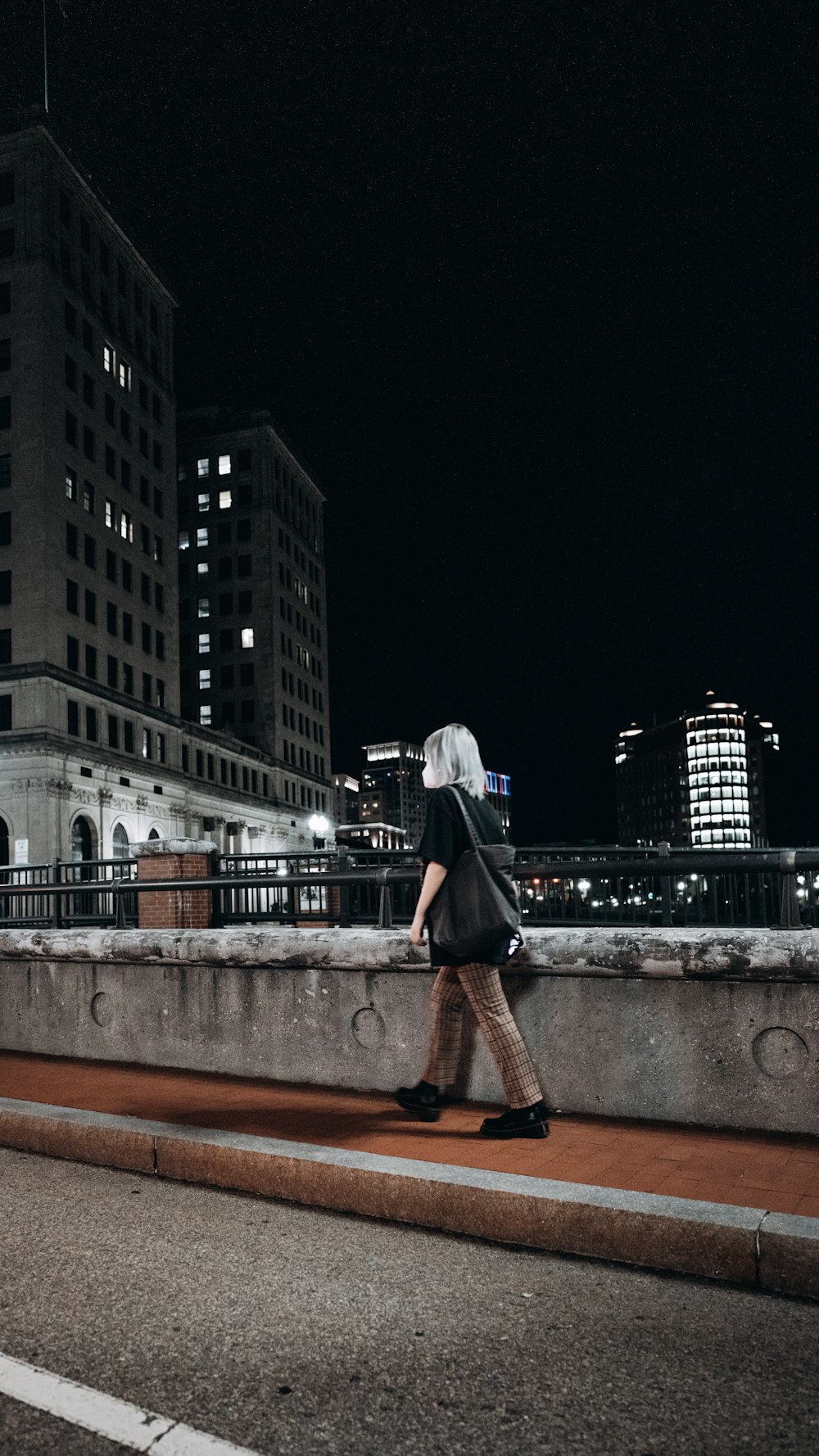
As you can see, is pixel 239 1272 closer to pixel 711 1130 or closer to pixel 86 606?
pixel 711 1130

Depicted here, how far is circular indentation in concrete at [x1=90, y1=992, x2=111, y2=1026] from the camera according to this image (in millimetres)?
7789

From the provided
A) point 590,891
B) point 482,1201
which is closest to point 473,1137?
point 482,1201

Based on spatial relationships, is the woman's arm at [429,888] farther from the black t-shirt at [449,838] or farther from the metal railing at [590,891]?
the metal railing at [590,891]

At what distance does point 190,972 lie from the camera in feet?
23.8

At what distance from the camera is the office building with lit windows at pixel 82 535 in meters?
51.5

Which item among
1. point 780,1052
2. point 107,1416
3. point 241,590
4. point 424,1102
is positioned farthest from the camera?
point 241,590

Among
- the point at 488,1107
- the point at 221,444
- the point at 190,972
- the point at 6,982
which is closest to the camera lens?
the point at 488,1107

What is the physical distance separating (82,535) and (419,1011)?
55675mm

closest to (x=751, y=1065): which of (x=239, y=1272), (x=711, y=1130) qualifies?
(x=711, y=1130)

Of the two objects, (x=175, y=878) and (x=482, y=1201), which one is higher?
(x=175, y=878)

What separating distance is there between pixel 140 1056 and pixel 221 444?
9023 centimetres

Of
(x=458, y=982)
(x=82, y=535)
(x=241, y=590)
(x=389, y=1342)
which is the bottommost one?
(x=389, y=1342)

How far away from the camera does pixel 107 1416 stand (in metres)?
2.80

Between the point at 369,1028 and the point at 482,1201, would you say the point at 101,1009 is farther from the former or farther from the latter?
the point at 482,1201
